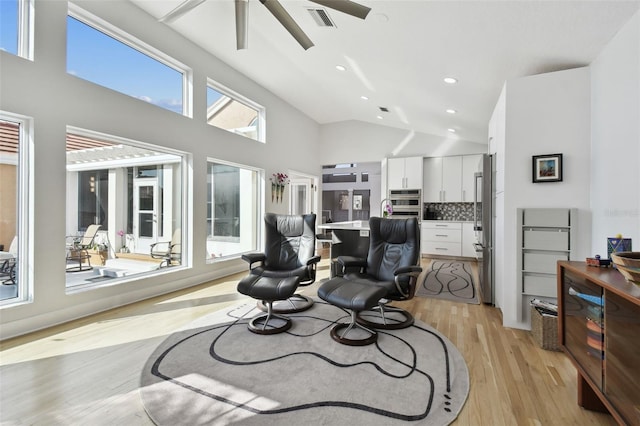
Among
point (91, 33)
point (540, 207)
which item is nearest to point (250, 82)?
point (91, 33)

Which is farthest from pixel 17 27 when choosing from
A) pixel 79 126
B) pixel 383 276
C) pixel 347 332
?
pixel 383 276

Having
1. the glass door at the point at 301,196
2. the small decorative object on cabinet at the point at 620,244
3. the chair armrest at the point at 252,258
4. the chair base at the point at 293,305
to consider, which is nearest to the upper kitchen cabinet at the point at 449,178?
the glass door at the point at 301,196

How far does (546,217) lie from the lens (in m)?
2.73

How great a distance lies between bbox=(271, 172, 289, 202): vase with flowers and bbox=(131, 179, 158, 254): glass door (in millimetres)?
2333

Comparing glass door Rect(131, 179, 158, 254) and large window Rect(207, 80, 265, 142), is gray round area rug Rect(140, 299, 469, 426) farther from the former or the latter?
large window Rect(207, 80, 265, 142)

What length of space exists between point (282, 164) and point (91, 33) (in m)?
3.76

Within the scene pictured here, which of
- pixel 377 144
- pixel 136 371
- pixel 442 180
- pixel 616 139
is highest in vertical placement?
pixel 377 144

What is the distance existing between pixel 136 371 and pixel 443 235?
6329mm

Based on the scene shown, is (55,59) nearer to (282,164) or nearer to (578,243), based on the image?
(282,164)

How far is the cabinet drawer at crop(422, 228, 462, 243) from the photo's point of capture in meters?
6.74

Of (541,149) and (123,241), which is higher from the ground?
(541,149)

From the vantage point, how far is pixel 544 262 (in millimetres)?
2777

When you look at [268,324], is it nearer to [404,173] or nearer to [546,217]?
[546,217]

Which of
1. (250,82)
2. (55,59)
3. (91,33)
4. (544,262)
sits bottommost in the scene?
(544,262)
